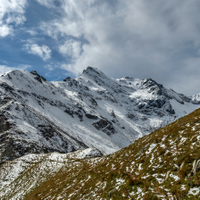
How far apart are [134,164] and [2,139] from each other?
9180cm

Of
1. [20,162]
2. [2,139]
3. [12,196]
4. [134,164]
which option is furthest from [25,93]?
[134,164]

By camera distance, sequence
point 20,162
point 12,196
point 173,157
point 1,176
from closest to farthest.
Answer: point 173,157, point 12,196, point 1,176, point 20,162

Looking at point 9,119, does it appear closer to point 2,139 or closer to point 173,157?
point 2,139

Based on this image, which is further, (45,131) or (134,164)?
(45,131)

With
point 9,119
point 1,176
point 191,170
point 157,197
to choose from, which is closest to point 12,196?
point 1,176

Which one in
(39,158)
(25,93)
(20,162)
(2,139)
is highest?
→ (25,93)

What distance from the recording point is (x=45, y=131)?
11800 cm

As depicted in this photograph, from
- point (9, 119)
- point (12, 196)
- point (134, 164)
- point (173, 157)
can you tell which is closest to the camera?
point (173, 157)

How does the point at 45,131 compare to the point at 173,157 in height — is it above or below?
below

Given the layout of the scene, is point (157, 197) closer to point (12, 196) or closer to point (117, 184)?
point (117, 184)

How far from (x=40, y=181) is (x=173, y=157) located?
30.8 metres

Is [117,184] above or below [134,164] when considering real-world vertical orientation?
below

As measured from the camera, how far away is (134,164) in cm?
1434

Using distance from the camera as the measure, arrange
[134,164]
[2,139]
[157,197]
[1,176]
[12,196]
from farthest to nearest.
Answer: [2,139] → [1,176] → [12,196] → [134,164] → [157,197]
